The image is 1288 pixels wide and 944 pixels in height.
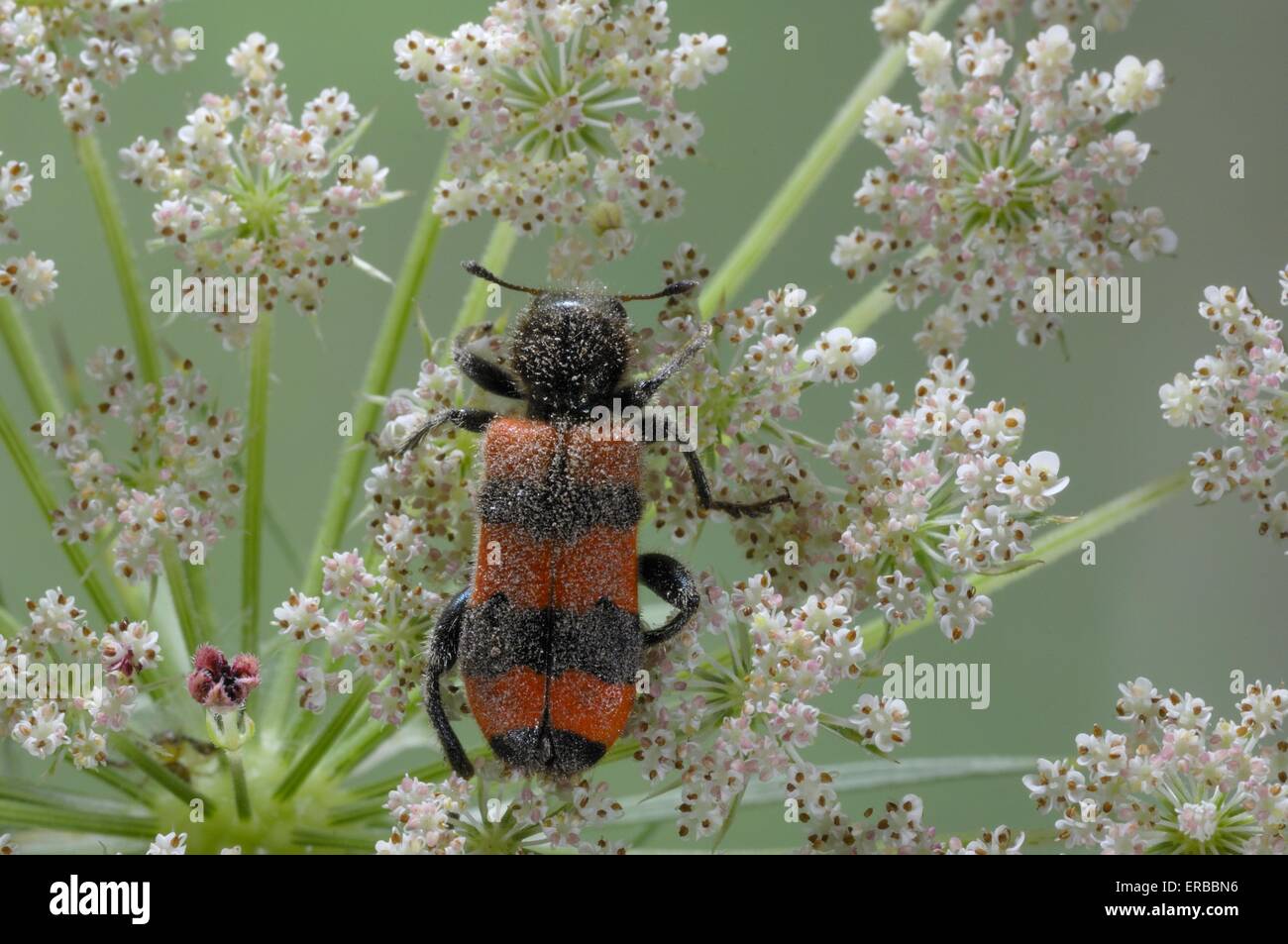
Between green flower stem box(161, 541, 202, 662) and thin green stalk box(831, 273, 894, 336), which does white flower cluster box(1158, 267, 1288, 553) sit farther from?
green flower stem box(161, 541, 202, 662)

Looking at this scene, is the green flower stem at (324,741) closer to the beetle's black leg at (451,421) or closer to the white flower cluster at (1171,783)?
the beetle's black leg at (451,421)

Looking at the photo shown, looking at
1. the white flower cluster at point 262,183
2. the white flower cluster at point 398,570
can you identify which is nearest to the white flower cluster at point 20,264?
the white flower cluster at point 262,183

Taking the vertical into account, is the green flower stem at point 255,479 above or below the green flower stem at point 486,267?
below

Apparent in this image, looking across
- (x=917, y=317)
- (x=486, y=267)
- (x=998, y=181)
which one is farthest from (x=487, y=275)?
(x=917, y=317)

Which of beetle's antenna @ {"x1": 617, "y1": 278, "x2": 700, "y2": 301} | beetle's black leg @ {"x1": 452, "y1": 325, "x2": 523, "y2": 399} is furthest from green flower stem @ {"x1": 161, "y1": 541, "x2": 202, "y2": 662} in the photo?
beetle's antenna @ {"x1": 617, "y1": 278, "x2": 700, "y2": 301}

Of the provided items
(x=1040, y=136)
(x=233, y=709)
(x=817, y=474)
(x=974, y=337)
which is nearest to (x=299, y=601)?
(x=233, y=709)
